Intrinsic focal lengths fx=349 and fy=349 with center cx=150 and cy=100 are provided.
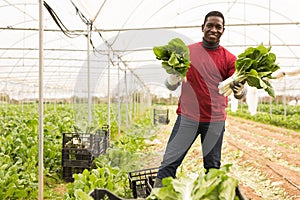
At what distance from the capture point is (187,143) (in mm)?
3111

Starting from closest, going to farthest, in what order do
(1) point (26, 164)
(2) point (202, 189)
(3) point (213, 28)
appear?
1. (2) point (202, 189)
2. (3) point (213, 28)
3. (1) point (26, 164)

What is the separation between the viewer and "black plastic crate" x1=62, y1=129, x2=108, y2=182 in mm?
5392

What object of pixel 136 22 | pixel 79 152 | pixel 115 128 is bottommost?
pixel 115 128

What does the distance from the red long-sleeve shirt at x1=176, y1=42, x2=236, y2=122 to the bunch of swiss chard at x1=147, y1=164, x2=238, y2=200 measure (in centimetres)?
136

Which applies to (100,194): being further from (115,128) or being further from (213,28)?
(115,128)

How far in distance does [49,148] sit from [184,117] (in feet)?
11.7

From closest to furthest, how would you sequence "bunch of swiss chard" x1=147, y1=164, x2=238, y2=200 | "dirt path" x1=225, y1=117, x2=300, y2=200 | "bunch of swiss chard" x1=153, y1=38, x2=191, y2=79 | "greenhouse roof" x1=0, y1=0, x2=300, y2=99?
"bunch of swiss chard" x1=147, y1=164, x2=238, y2=200, "bunch of swiss chard" x1=153, y1=38, x2=191, y2=79, "dirt path" x1=225, y1=117, x2=300, y2=200, "greenhouse roof" x1=0, y1=0, x2=300, y2=99

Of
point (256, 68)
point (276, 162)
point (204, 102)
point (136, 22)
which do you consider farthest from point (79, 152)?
point (276, 162)

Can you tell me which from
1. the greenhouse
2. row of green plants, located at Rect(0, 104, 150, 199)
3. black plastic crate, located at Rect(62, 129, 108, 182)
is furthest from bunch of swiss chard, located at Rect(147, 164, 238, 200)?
black plastic crate, located at Rect(62, 129, 108, 182)

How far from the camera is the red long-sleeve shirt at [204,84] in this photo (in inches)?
122

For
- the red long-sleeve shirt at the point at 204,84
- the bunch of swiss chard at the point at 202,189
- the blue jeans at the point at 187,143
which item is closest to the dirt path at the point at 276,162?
the blue jeans at the point at 187,143

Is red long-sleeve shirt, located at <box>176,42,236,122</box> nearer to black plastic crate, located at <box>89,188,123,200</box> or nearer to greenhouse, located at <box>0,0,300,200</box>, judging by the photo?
greenhouse, located at <box>0,0,300,200</box>

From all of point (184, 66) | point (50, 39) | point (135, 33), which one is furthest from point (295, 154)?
point (50, 39)

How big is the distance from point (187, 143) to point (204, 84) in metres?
0.55
